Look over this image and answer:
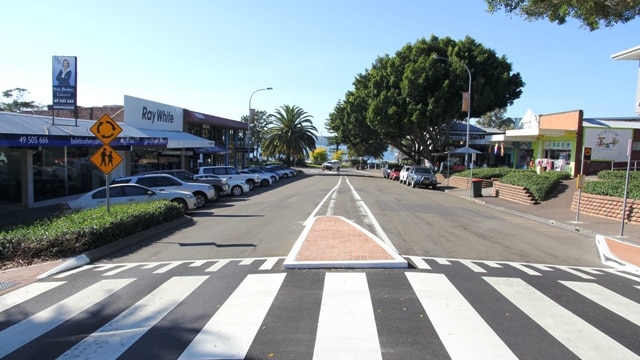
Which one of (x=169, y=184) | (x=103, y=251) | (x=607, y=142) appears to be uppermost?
(x=607, y=142)

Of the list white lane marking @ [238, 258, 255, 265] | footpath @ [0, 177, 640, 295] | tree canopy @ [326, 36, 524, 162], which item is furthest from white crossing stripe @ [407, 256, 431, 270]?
tree canopy @ [326, 36, 524, 162]

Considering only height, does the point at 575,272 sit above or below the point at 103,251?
above

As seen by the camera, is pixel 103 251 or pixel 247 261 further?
pixel 103 251

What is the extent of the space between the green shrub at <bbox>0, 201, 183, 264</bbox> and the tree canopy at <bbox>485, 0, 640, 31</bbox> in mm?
11204

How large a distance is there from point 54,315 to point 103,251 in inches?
178

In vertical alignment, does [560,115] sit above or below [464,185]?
above

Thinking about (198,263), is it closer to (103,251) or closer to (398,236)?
(103,251)

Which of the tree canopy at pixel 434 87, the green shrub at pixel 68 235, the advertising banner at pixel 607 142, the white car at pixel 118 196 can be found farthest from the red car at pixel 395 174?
the green shrub at pixel 68 235

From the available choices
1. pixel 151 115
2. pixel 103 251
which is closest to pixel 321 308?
pixel 103 251

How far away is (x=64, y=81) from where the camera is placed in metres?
21.9

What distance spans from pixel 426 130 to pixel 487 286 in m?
44.0

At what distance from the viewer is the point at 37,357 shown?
15.4 ft

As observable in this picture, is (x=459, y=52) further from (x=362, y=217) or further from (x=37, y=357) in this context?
(x=37, y=357)

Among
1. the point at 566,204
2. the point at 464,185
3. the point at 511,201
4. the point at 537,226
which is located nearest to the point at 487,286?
the point at 537,226
